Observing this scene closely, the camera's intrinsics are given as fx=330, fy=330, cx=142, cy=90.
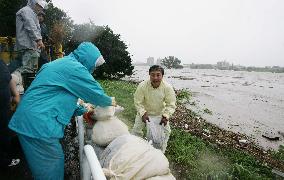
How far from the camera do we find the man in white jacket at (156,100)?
509 cm

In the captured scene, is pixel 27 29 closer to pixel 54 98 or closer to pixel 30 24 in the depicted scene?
pixel 30 24

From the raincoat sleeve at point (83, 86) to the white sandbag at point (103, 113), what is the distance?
392 mm

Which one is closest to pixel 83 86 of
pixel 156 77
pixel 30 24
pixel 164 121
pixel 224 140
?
pixel 156 77

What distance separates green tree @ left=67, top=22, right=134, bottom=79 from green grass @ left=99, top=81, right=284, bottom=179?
1696cm

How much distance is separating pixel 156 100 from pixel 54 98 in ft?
8.21

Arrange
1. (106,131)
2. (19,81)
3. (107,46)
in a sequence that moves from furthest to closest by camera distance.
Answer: (107,46) → (19,81) → (106,131)

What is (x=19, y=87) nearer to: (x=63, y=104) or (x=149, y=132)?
(x=149, y=132)

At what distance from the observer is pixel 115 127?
3488mm

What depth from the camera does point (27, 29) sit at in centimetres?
568

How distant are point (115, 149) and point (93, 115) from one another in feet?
2.58

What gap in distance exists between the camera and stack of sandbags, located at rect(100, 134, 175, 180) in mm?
2568

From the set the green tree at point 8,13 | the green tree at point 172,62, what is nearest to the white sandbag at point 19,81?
the green tree at point 8,13

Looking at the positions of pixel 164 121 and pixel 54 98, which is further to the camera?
pixel 164 121

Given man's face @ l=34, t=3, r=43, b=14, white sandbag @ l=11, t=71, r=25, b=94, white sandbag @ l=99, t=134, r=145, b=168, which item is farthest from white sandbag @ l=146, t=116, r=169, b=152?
man's face @ l=34, t=3, r=43, b=14
